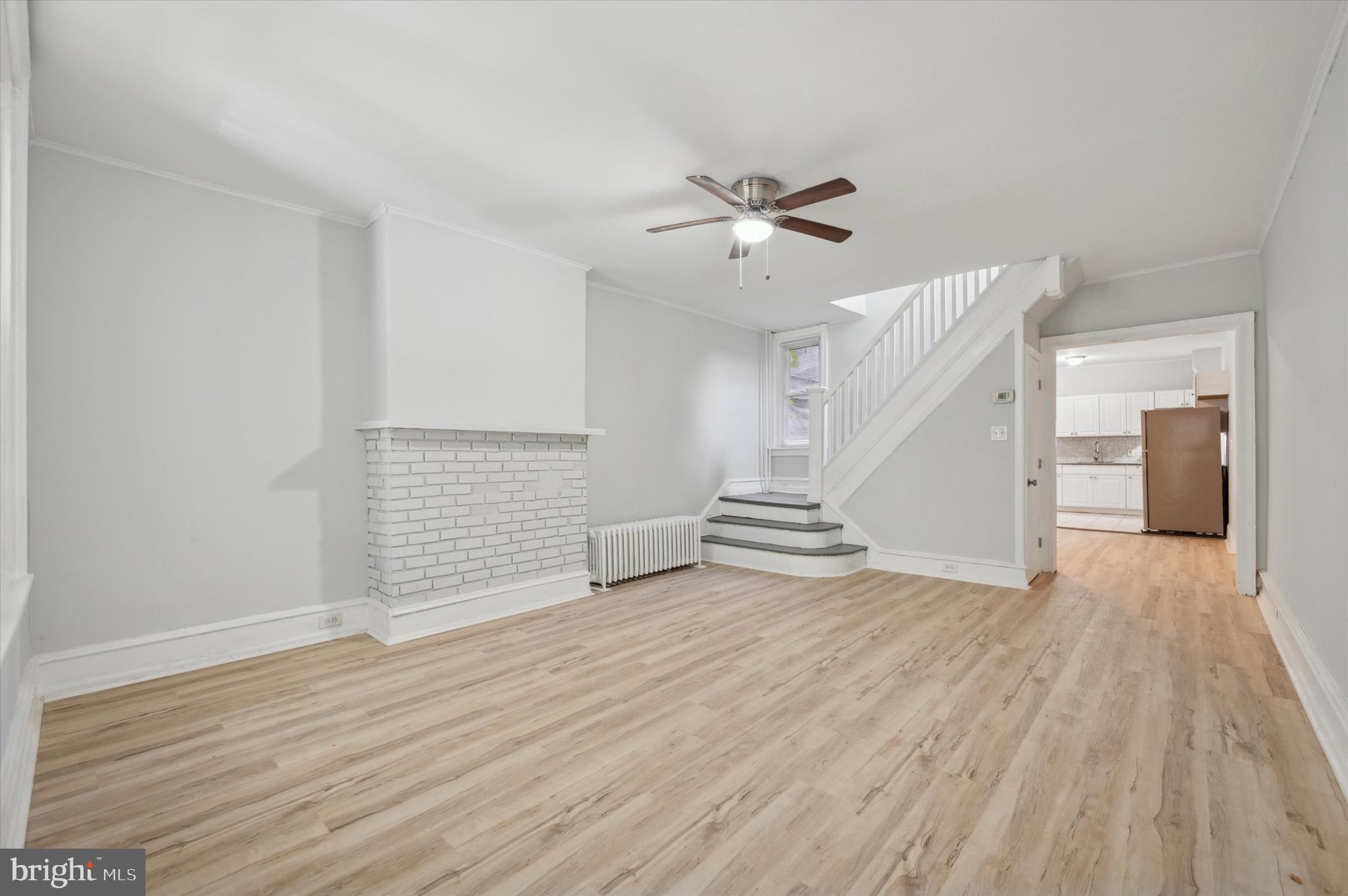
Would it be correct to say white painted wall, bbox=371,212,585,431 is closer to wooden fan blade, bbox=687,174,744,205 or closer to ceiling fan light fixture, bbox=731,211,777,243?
ceiling fan light fixture, bbox=731,211,777,243

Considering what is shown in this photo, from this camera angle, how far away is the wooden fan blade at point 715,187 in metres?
2.75

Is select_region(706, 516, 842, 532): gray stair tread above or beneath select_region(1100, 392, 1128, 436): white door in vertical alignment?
beneath

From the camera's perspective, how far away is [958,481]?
5180 mm

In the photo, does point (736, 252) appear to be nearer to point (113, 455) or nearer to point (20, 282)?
point (20, 282)

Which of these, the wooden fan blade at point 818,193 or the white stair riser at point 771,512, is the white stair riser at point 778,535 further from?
the wooden fan blade at point 818,193

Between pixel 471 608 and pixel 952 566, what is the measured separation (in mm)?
4142

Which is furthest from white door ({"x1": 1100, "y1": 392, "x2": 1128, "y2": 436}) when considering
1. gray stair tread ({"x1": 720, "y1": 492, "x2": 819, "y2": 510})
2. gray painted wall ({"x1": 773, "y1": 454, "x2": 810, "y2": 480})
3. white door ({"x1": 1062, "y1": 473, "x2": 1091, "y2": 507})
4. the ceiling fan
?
the ceiling fan

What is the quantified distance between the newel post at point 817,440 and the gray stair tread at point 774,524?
38 cm

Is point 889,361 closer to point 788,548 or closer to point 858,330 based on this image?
point 858,330

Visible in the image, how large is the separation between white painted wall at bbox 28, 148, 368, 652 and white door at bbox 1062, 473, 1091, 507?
10.8m

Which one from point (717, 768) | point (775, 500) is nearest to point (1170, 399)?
point (775, 500)

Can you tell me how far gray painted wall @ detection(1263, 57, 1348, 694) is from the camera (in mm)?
2166

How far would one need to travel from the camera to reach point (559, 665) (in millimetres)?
3178

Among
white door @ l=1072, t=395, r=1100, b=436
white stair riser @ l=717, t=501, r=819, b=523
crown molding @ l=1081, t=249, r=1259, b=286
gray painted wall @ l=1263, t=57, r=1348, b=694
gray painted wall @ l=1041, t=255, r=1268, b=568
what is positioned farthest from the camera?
white door @ l=1072, t=395, r=1100, b=436
